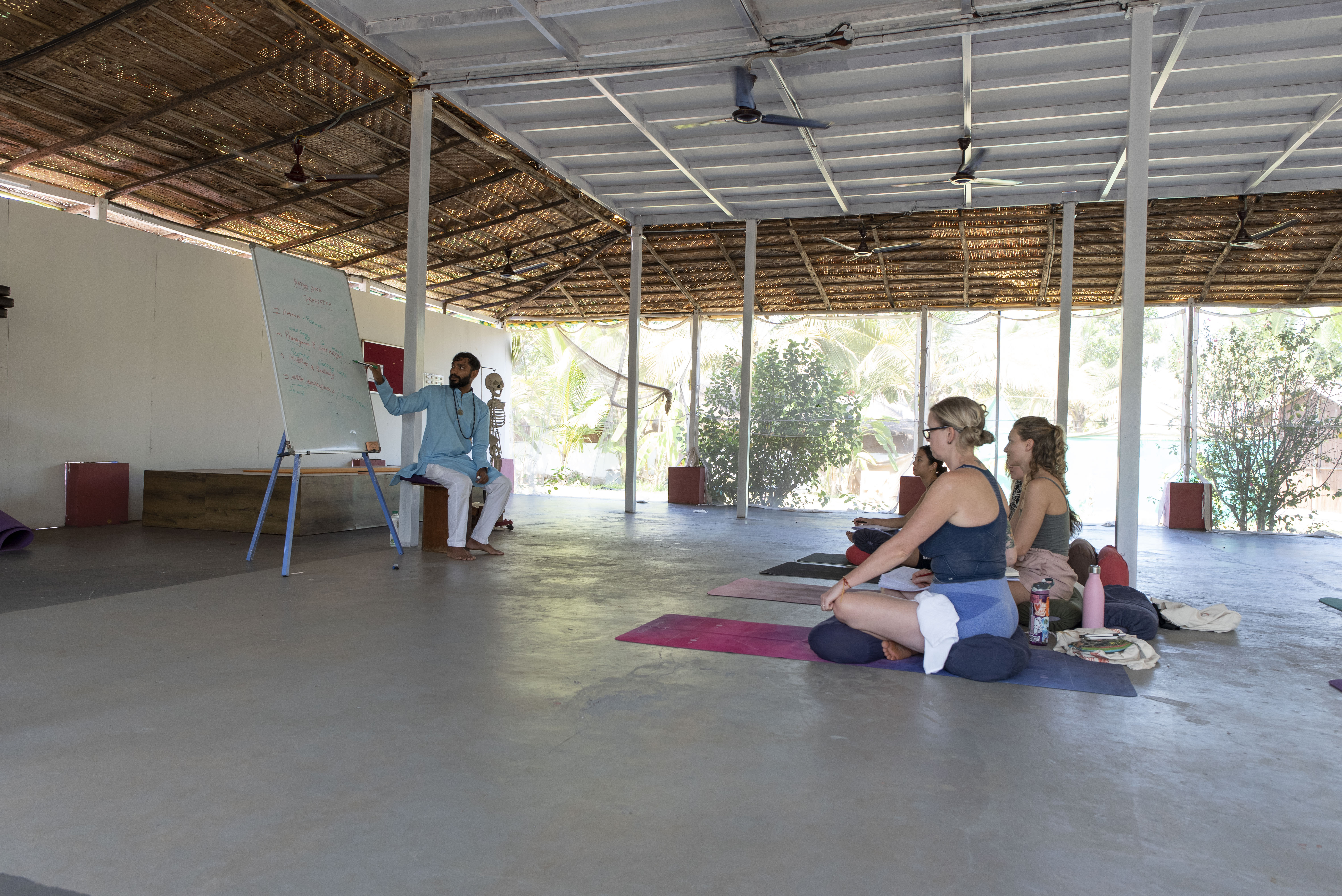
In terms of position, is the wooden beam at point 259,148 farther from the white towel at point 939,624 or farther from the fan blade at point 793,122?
the white towel at point 939,624

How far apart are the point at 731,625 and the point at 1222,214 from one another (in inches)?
373

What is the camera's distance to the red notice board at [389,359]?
12148 mm

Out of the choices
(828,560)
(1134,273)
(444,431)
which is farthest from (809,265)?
(444,431)

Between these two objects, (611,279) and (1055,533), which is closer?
(1055,533)

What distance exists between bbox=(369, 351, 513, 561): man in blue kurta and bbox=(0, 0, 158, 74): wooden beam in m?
3.33

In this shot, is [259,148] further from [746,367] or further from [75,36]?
[746,367]

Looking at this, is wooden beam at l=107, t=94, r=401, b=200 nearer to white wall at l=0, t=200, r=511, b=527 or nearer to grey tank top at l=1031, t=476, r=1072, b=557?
white wall at l=0, t=200, r=511, b=527

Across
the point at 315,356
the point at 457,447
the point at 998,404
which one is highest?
the point at 998,404

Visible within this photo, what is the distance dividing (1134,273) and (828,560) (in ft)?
10.5

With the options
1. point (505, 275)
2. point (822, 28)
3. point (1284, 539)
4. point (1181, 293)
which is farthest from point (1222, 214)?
point (505, 275)

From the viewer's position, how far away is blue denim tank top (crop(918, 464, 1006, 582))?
132 inches

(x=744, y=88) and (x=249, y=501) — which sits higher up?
(x=744, y=88)

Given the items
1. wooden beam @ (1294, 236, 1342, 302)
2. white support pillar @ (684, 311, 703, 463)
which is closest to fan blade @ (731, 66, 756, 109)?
white support pillar @ (684, 311, 703, 463)

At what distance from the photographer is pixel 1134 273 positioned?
17.9 ft
